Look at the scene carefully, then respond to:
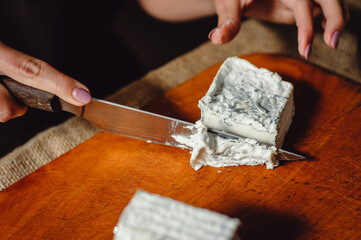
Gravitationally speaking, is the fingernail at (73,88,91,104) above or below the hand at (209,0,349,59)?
below

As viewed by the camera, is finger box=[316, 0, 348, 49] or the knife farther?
finger box=[316, 0, 348, 49]

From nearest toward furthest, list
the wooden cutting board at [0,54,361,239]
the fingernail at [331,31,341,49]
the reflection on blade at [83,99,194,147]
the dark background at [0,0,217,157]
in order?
the wooden cutting board at [0,54,361,239]
the reflection on blade at [83,99,194,147]
the fingernail at [331,31,341,49]
the dark background at [0,0,217,157]

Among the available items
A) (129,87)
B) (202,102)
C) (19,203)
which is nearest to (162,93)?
(129,87)

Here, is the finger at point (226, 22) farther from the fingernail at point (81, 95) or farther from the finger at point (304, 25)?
the fingernail at point (81, 95)

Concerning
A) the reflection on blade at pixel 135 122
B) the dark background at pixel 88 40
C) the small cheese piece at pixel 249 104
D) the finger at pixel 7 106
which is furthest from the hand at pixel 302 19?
the dark background at pixel 88 40

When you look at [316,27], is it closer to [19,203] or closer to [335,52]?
[335,52]

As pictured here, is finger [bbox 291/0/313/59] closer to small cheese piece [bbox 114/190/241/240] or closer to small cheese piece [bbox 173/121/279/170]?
small cheese piece [bbox 173/121/279/170]

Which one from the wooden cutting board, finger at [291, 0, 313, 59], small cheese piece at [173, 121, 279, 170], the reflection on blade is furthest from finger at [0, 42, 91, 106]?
finger at [291, 0, 313, 59]
